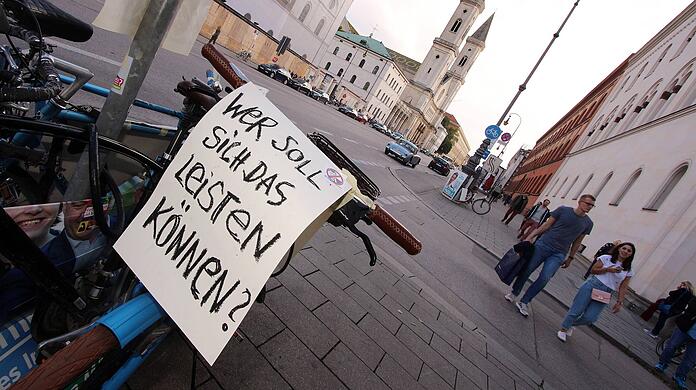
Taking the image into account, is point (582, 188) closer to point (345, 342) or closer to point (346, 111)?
point (345, 342)

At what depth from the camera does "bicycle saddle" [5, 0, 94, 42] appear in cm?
182

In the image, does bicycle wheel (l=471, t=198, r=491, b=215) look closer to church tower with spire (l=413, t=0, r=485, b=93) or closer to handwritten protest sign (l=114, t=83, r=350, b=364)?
handwritten protest sign (l=114, t=83, r=350, b=364)

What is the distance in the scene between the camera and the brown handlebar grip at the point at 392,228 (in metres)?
1.28

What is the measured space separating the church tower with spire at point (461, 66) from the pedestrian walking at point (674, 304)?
282 feet

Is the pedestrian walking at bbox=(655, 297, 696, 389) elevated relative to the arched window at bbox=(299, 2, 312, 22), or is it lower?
lower

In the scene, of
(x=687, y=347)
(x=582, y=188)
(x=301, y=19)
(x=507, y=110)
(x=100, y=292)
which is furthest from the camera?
(x=301, y=19)

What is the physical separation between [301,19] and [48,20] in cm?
5376

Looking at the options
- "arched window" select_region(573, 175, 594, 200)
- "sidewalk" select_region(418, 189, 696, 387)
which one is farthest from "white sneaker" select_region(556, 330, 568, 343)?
"arched window" select_region(573, 175, 594, 200)

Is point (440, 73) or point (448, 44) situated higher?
point (448, 44)

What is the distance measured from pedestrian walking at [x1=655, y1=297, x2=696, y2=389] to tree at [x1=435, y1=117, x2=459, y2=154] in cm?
10915

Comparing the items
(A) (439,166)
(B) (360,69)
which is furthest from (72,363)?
(B) (360,69)

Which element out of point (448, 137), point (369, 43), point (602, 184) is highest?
point (369, 43)

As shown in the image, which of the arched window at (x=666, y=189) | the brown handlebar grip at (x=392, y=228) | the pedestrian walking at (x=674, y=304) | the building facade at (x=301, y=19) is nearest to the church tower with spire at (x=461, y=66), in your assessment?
the building facade at (x=301, y=19)

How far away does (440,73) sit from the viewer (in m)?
83.2
